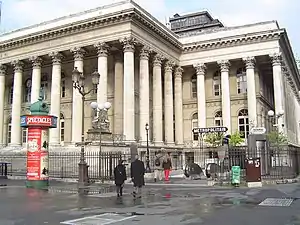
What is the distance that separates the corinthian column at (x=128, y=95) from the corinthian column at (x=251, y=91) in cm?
1277

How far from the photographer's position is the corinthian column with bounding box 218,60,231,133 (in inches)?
1508

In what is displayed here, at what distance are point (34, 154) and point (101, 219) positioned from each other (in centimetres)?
1013

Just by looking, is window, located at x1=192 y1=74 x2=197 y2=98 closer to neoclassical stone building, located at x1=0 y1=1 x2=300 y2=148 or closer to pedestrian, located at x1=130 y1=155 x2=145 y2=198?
neoclassical stone building, located at x1=0 y1=1 x2=300 y2=148

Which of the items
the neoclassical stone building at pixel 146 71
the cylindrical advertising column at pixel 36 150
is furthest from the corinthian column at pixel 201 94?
the cylindrical advertising column at pixel 36 150

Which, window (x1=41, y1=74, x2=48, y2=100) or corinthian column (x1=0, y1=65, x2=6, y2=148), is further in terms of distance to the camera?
window (x1=41, y1=74, x2=48, y2=100)

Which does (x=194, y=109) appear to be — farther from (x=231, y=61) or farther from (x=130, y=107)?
(x=130, y=107)

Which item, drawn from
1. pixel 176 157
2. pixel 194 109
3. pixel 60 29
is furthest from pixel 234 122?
pixel 60 29

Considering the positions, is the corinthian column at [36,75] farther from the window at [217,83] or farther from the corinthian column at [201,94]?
the window at [217,83]

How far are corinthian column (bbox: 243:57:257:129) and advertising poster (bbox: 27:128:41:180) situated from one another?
24.5 meters

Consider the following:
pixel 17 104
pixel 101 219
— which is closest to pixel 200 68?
pixel 17 104

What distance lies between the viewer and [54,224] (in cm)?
804

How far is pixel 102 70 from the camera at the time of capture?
3291cm

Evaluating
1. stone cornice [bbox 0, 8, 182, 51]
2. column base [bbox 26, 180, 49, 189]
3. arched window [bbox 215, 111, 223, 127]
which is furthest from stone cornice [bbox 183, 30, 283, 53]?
column base [bbox 26, 180, 49, 189]

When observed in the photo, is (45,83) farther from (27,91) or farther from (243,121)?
(243,121)
